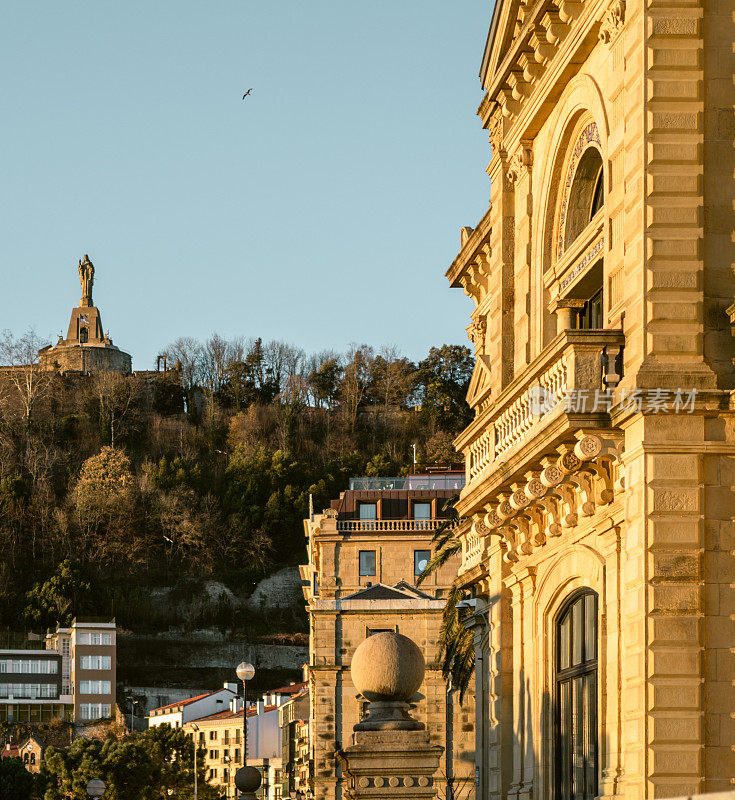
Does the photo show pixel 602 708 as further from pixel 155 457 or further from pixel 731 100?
pixel 155 457

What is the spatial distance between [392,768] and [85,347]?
159574 millimetres

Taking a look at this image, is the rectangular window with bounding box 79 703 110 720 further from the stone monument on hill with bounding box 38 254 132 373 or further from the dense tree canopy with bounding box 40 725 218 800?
the stone monument on hill with bounding box 38 254 132 373

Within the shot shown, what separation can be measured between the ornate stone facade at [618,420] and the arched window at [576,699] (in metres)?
0.04

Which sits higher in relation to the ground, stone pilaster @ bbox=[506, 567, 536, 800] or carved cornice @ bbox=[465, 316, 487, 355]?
carved cornice @ bbox=[465, 316, 487, 355]

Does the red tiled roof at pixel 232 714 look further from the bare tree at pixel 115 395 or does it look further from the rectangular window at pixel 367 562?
the bare tree at pixel 115 395

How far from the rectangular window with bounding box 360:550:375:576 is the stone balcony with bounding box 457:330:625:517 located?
48285mm

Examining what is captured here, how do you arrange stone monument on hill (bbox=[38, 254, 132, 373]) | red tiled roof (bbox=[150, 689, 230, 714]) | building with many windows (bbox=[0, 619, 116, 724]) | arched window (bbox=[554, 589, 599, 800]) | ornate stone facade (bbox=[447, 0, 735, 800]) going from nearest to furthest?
ornate stone facade (bbox=[447, 0, 735, 800])
arched window (bbox=[554, 589, 599, 800])
red tiled roof (bbox=[150, 689, 230, 714])
building with many windows (bbox=[0, 619, 116, 724])
stone monument on hill (bbox=[38, 254, 132, 373])

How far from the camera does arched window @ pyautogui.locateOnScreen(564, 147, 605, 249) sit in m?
17.7

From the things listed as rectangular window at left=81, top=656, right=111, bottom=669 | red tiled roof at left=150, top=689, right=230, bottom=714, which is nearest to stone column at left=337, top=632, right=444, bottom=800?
red tiled roof at left=150, top=689, right=230, bottom=714

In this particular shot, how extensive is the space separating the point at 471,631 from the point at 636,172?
11.2 metres

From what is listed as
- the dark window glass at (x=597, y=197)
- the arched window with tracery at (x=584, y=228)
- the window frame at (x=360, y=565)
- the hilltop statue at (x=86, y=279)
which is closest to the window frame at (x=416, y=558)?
the window frame at (x=360, y=565)

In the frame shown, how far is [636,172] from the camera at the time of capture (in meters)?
14.3

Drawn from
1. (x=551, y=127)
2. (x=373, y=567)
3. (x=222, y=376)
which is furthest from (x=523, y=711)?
(x=222, y=376)

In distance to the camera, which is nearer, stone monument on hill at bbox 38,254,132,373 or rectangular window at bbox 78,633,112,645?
rectangular window at bbox 78,633,112,645
